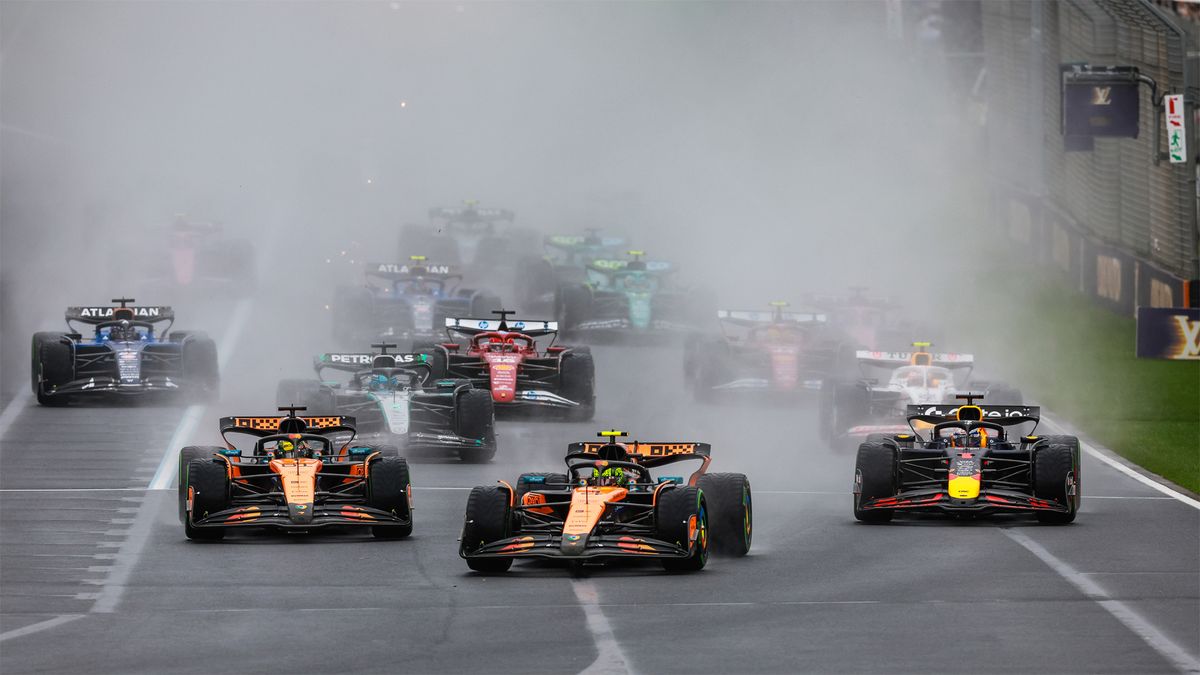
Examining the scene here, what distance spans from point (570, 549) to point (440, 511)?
5516mm

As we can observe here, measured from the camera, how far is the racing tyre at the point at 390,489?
23.0 meters

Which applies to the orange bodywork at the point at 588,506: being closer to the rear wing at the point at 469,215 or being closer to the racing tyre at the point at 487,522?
the racing tyre at the point at 487,522

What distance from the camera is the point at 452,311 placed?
43.6m

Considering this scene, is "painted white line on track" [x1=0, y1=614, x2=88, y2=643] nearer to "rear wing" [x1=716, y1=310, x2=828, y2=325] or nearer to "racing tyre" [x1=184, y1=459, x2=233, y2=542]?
"racing tyre" [x1=184, y1=459, x2=233, y2=542]

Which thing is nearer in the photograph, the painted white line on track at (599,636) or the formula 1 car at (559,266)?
the painted white line on track at (599,636)

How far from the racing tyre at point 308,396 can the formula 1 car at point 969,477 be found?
335 inches

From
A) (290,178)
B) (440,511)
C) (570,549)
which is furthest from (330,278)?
(570,549)

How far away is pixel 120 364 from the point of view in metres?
35.8

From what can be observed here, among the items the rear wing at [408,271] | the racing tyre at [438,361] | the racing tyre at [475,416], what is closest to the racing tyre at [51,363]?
the racing tyre at [438,361]

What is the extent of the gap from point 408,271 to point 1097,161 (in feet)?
73.1

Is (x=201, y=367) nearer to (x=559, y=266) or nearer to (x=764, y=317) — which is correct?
(x=764, y=317)

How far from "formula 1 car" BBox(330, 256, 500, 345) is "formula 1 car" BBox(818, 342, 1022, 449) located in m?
12.5

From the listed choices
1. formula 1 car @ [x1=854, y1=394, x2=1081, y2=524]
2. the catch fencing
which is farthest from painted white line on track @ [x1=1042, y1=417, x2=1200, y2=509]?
the catch fencing

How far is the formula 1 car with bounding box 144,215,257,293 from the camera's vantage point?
5003cm
